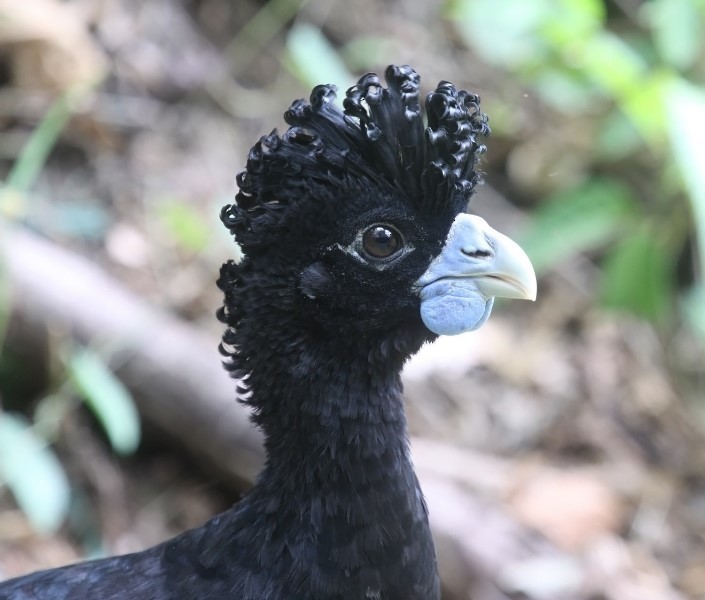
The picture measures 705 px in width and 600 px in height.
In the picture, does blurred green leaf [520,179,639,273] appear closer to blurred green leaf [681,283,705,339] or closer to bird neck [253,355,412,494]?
blurred green leaf [681,283,705,339]

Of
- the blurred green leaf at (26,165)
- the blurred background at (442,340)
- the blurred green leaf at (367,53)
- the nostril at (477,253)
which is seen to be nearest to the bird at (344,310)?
the nostril at (477,253)

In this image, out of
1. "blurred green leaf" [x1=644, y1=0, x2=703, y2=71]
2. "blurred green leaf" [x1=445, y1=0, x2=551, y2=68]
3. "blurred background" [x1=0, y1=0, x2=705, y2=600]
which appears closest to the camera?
"blurred background" [x1=0, y1=0, x2=705, y2=600]

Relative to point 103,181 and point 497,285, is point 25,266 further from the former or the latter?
point 497,285

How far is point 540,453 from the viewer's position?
407 cm

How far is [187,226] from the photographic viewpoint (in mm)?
3871

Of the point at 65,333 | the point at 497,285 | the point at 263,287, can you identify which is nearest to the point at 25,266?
the point at 65,333

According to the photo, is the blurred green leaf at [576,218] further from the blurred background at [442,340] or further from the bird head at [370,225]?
the bird head at [370,225]

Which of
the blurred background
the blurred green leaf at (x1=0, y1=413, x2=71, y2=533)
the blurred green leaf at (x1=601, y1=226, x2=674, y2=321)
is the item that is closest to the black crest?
the blurred background

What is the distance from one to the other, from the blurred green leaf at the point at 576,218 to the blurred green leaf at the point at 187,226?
139cm

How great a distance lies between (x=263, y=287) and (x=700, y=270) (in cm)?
304

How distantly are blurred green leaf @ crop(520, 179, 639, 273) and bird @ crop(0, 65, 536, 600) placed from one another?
2.10 meters

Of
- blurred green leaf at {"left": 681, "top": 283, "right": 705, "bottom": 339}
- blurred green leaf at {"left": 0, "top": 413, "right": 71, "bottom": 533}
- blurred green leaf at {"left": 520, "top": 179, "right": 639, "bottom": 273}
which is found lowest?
blurred green leaf at {"left": 0, "top": 413, "right": 71, "bottom": 533}

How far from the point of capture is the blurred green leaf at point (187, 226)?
152 inches

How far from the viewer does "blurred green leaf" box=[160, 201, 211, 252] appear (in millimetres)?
3863
